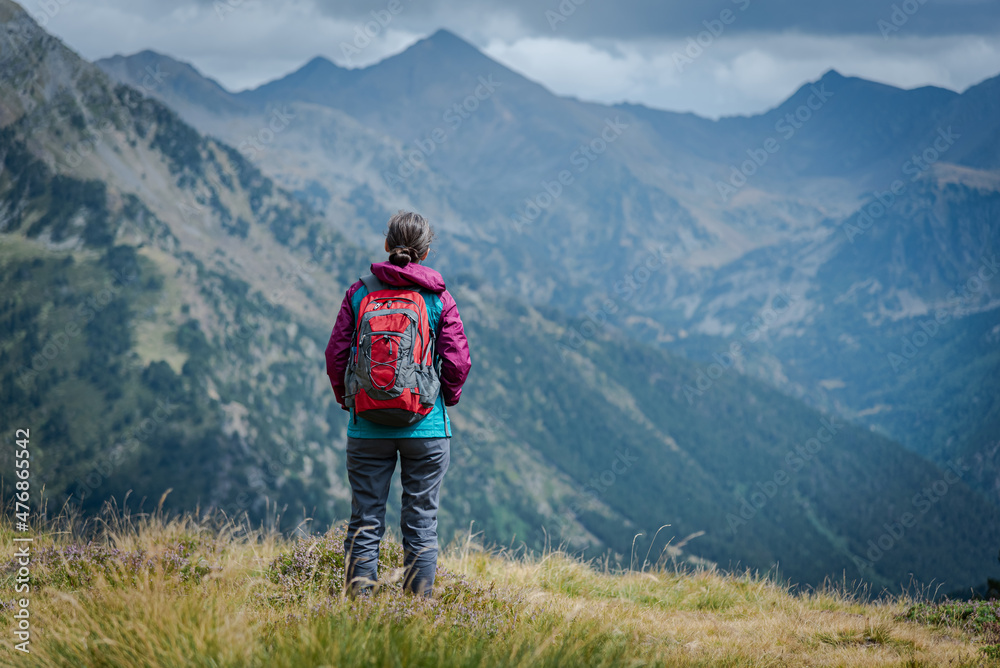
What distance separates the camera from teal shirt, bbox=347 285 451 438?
588cm

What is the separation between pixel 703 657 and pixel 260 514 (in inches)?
7712

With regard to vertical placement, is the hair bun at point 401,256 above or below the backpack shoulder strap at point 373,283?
above

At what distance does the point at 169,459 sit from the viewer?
636 feet

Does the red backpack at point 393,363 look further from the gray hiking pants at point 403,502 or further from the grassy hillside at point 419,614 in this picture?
the grassy hillside at point 419,614

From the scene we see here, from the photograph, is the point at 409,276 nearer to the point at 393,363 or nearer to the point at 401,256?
the point at 401,256

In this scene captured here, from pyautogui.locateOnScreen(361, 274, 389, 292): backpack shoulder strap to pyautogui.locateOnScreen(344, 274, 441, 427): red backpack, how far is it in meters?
0.11

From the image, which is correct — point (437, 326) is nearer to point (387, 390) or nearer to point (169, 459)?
point (387, 390)

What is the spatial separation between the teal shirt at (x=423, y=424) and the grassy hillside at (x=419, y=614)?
1161mm

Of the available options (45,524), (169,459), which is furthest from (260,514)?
(45,524)

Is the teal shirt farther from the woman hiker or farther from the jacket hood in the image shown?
the jacket hood

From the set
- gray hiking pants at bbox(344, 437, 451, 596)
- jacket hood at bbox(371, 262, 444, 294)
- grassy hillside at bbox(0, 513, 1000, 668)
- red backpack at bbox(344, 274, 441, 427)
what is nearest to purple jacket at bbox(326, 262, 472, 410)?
jacket hood at bbox(371, 262, 444, 294)

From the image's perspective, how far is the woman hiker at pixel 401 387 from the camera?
18.9ft

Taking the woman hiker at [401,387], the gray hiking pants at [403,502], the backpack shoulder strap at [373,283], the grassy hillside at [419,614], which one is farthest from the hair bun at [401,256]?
the grassy hillside at [419,614]

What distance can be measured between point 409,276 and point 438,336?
591 mm
